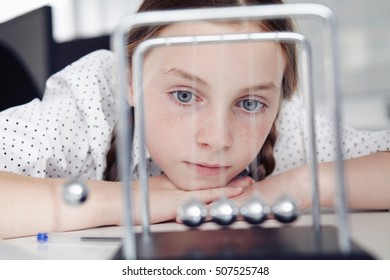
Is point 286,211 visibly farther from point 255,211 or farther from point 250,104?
point 250,104

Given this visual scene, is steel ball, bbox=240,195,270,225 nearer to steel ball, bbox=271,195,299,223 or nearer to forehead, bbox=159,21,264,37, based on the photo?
steel ball, bbox=271,195,299,223

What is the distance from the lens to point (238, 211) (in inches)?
12.8

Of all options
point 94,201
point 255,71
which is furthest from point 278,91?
point 94,201

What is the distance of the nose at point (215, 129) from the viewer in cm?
40

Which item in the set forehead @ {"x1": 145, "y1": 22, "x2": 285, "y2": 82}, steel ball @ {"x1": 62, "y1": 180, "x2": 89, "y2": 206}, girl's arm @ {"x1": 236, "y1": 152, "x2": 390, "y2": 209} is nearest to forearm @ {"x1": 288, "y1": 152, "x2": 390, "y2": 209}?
girl's arm @ {"x1": 236, "y1": 152, "x2": 390, "y2": 209}

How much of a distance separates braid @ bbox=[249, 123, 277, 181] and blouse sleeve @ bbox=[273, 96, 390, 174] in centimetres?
3

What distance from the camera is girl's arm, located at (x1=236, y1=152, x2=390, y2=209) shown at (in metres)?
0.43

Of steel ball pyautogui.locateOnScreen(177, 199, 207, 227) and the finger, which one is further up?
the finger

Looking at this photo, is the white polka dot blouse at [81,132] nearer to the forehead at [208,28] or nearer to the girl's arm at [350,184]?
the girl's arm at [350,184]

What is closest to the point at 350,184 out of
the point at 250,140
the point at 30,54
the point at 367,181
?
the point at 367,181

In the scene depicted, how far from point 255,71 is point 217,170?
0.09 meters

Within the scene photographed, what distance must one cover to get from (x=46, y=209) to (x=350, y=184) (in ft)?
0.92

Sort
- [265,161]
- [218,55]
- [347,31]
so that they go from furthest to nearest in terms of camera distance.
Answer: [347,31] < [265,161] < [218,55]

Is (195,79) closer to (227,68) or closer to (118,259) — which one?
(227,68)
